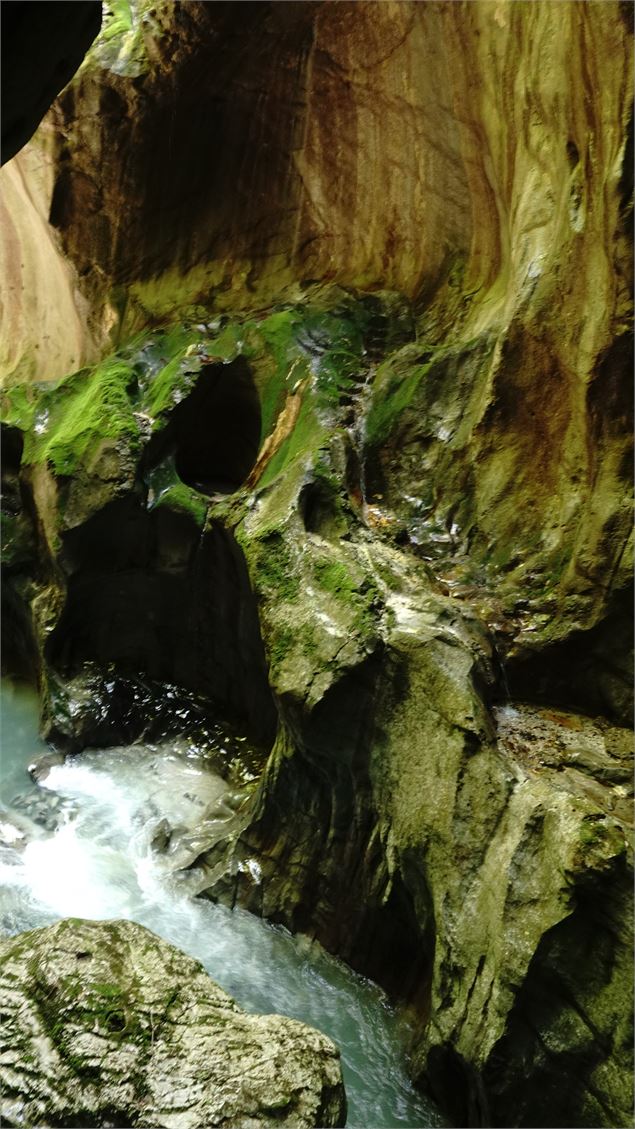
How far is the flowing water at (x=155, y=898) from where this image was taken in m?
4.69

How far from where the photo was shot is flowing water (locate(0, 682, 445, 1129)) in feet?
15.4

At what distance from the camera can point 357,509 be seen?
638 cm

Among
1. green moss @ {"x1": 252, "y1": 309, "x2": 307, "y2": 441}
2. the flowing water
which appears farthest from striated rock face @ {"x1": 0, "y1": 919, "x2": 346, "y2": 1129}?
green moss @ {"x1": 252, "y1": 309, "x2": 307, "y2": 441}

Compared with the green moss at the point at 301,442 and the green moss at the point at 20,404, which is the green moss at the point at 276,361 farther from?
the green moss at the point at 20,404

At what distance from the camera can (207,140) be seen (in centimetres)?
938

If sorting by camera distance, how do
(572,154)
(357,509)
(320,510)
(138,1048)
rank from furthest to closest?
(357,509)
(320,510)
(572,154)
(138,1048)

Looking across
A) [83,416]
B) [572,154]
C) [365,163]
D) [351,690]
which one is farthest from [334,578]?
[365,163]

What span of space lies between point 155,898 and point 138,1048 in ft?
10.3

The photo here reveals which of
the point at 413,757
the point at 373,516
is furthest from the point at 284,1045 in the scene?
the point at 373,516

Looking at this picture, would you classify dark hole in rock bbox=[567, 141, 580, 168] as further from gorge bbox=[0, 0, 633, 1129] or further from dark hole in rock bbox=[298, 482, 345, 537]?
dark hole in rock bbox=[298, 482, 345, 537]

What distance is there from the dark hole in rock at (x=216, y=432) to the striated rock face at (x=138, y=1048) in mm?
5619

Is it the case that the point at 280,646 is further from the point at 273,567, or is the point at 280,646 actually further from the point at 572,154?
the point at 572,154

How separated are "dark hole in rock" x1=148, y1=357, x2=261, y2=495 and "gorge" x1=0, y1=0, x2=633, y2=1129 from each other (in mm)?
48

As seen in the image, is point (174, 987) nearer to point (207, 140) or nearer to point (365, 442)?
point (365, 442)
